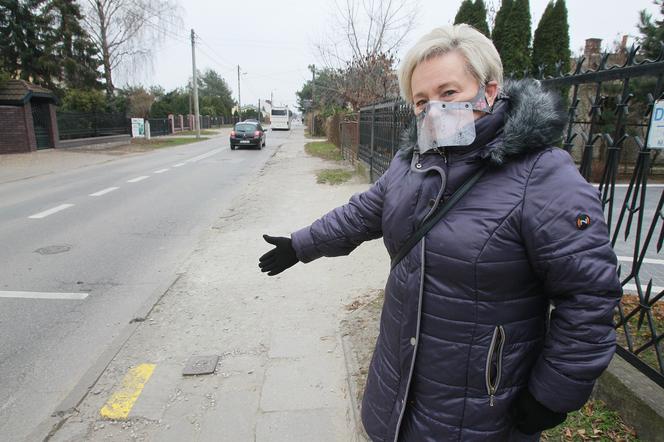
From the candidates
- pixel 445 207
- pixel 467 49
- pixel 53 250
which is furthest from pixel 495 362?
pixel 53 250

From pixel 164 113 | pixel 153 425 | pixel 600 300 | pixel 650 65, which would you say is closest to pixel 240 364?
pixel 153 425

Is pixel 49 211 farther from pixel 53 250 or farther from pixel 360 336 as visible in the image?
pixel 360 336

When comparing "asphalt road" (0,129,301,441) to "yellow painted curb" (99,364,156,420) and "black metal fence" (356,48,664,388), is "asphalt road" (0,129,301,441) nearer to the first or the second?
"yellow painted curb" (99,364,156,420)

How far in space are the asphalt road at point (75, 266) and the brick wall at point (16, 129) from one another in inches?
348

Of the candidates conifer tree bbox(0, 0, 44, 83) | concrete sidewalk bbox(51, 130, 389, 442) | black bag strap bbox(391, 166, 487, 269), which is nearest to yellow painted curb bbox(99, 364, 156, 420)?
concrete sidewalk bbox(51, 130, 389, 442)

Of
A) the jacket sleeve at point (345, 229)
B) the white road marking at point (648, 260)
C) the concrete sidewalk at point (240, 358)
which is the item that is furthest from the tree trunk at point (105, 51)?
the jacket sleeve at point (345, 229)

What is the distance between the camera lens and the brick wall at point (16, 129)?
725 inches

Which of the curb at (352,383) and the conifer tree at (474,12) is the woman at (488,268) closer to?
the curb at (352,383)

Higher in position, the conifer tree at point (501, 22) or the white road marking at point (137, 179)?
the conifer tree at point (501, 22)

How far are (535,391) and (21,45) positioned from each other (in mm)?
37768

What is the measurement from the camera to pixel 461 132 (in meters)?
1.40

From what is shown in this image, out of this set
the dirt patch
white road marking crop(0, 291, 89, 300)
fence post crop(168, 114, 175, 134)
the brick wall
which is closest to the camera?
the dirt patch

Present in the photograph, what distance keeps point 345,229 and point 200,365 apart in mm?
1876

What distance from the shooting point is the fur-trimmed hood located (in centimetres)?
129
